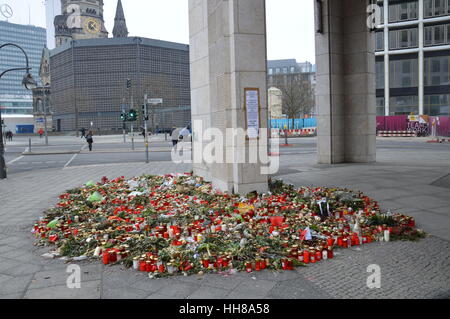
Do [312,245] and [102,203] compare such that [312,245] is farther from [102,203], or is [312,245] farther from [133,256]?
[102,203]

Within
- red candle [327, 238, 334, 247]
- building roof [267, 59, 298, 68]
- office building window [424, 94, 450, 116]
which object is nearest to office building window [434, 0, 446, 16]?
office building window [424, 94, 450, 116]

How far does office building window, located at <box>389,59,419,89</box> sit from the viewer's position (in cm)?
5597

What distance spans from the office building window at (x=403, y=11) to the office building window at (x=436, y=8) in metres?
1.29

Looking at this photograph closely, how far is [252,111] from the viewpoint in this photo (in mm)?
8953

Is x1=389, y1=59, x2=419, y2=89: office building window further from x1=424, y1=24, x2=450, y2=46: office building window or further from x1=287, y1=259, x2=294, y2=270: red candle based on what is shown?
x1=287, y1=259, x2=294, y2=270: red candle

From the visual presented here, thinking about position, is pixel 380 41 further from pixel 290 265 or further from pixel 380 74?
pixel 290 265

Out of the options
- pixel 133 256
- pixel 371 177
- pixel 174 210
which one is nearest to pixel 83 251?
pixel 133 256

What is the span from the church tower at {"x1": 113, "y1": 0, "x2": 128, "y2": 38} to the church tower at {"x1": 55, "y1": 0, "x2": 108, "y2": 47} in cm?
694

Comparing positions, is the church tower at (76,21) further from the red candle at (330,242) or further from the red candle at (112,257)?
the red candle at (330,242)

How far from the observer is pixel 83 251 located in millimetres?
5926

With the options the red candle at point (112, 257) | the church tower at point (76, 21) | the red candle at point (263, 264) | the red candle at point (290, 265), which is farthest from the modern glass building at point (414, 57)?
the church tower at point (76, 21)

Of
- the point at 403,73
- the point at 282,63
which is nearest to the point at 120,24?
the point at 282,63

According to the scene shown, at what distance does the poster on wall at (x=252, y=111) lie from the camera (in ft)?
29.2

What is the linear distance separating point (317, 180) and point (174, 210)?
5052 millimetres
